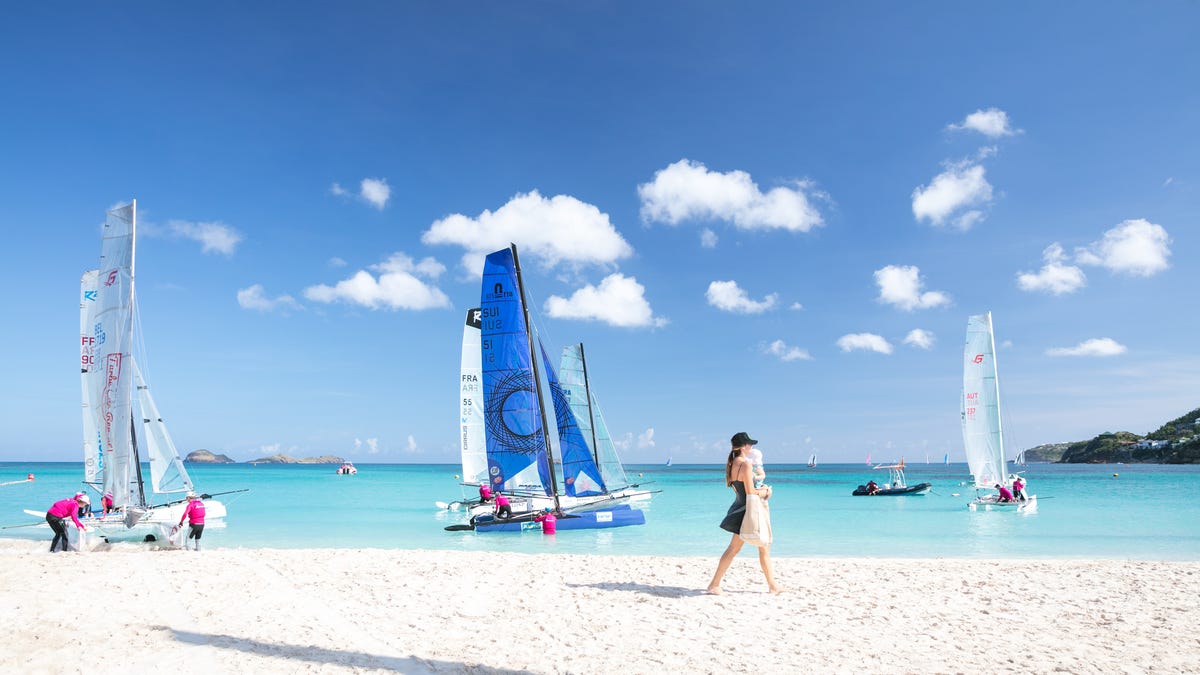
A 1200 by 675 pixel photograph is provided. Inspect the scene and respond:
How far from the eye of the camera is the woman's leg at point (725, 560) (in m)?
8.74

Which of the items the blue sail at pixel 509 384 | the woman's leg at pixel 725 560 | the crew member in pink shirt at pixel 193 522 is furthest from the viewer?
the blue sail at pixel 509 384

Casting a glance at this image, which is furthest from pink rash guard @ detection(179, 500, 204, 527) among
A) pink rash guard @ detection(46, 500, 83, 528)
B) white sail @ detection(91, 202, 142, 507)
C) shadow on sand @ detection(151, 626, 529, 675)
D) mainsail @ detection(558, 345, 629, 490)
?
mainsail @ detection(558, 345, 629, 490)

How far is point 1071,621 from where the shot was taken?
8.21 metres

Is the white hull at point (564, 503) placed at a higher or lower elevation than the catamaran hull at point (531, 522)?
higher

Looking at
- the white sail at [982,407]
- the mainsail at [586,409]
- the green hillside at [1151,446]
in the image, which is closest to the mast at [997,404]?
the white sail at [982,407]

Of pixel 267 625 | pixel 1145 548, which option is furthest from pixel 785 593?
pixel 1145 548

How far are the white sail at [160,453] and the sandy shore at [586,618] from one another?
41.9ft

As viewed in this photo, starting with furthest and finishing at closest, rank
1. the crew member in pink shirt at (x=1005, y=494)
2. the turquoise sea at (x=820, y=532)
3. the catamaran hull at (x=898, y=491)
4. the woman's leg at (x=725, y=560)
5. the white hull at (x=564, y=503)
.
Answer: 1. the catamaran hull at (x=898, y=491)
2. the crew member in pink shirt at (x=1005, y=494)
3. the white hull at (x=564, y=503)
4. the turquoise sea at (x=820, y=532)
5. the woman's leg at (x=725, y=560)

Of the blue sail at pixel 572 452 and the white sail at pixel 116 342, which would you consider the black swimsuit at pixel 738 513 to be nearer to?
the white sail at pixel 116 342

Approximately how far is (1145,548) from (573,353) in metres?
20.1

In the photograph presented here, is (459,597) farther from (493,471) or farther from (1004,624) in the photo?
(493,471)

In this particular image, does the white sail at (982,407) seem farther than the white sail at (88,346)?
Yes

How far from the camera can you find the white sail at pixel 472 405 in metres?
29.7

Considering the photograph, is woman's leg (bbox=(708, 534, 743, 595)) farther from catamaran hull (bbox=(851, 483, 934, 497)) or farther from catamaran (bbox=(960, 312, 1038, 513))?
catamaran hull (bbox=(851, 483, 934, 497))
